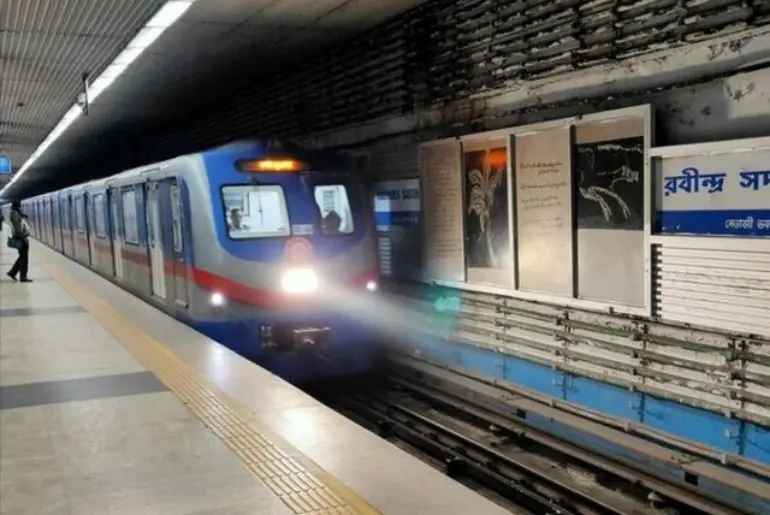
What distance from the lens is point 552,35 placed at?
664 centimetres

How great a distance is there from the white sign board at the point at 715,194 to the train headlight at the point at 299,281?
12.1 feet

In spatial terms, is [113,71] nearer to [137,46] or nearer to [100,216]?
[137,46]

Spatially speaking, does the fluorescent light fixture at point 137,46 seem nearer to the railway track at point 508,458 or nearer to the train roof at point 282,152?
the train roof at point 282,152

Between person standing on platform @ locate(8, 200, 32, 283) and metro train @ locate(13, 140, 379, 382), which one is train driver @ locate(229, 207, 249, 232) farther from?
person standing on platform @ locate(8, 200, 32, 283)

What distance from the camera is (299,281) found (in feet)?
26.3

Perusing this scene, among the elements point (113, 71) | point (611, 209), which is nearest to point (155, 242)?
point (113, 71)

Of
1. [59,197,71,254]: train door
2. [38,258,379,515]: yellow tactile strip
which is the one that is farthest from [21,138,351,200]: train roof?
[59,197,71,254]: train door

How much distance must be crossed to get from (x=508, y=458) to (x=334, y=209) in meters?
3.62

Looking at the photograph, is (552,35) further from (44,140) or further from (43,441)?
(44,140)

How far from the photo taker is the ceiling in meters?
8.38

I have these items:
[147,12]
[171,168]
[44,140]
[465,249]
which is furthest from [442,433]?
[44,140]

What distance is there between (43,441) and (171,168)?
15.0 feet

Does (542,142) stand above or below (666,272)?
above

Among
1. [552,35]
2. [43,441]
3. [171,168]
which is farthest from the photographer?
[171,168]
